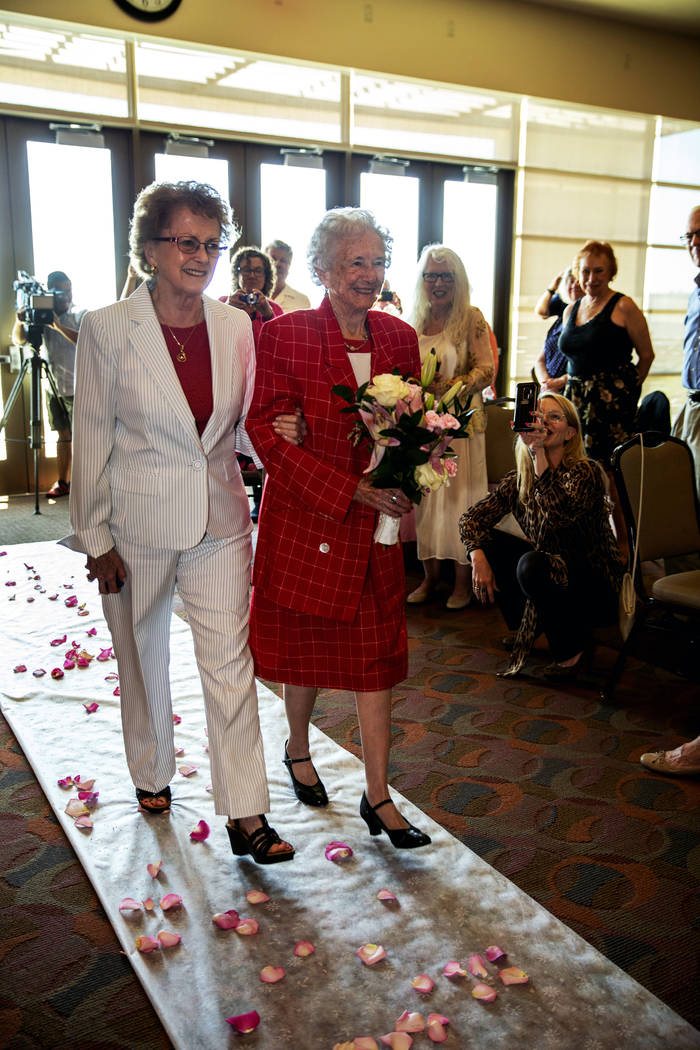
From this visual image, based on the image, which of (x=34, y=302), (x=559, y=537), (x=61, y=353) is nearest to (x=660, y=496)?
(x=559, y=537)

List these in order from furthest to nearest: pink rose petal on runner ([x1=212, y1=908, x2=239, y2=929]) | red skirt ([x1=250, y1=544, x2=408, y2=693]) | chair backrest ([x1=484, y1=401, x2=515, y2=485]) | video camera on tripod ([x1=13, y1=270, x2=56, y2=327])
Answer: video camera on tripod ([x1=13, y1=270, x2=56, y2=327]), chair backrest ([x1=484, y1=401, x2=515, y2=485]), red skirt ([x1=250, y1=544, x2=408, y2=693]), pink rose petal on runner ([x1=212, y1=908, x2=239, y2=929])

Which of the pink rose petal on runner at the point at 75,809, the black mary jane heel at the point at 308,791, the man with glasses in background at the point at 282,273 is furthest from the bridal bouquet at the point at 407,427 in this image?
the man with glasses in background at the point at 282,273

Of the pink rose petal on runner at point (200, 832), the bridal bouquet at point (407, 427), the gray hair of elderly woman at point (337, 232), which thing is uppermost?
the gray hair of elderly woman at point (337, 232)

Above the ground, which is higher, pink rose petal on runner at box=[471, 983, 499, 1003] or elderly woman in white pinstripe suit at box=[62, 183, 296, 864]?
Answer: elderly woman in white pinstripe suit at box=[62, 183, 296, 864]

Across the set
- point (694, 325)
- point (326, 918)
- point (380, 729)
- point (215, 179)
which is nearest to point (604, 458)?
point (694, 325)

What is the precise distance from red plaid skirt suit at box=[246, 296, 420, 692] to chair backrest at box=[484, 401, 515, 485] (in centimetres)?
242

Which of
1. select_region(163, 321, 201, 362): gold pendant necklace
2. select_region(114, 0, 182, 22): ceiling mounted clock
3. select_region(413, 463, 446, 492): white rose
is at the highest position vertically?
select_region(114, 0, 182, 22): ceiling mounted clock

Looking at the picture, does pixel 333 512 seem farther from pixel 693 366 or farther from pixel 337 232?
pixel 693 366

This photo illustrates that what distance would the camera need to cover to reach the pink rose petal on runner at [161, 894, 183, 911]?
1.97m

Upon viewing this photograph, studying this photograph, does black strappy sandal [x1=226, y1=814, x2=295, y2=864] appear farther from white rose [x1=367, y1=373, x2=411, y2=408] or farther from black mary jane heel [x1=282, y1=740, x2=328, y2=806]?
white rose [x1=367, y1=373, x2=411, y2=408]

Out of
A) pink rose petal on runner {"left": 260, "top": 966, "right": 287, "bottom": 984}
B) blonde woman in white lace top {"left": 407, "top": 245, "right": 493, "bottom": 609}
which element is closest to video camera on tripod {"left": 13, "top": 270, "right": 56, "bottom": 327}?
blonde woman in white lace top {"left": 407, "top": 245, "right": 493, "bottom": 609}

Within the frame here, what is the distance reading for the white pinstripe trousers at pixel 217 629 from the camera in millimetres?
2088

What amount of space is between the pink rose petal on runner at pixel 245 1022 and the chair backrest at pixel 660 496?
212 centimetres

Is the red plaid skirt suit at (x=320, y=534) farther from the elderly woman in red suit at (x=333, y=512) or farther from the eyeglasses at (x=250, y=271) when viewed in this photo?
the eyeglasses at (x=250, y=271)
